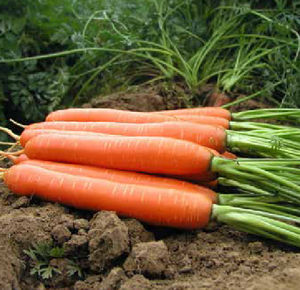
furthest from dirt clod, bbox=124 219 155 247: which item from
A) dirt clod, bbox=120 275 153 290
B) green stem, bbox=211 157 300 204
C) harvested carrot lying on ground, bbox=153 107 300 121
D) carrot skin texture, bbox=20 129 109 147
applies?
harvested carrot lying on ground, bbox=153 107 300 121

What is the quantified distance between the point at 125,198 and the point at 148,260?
0.38 metres

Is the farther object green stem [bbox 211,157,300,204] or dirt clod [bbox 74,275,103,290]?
green stem [bbox 211,157,300,204]

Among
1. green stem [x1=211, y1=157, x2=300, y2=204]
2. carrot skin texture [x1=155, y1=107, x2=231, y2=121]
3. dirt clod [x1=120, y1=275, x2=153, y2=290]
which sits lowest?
dirt clod [x1=120, y1=275, x2=153, y2=290]

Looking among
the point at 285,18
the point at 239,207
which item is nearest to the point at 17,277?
the point at 239,207

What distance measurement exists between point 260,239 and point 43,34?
7.54 ft

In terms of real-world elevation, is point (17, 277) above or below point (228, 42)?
below

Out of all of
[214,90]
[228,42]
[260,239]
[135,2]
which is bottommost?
[260,239]

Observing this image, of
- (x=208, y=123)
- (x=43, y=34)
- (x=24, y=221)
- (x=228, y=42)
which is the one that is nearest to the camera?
(x=24, y=221)

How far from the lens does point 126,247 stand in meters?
1.60

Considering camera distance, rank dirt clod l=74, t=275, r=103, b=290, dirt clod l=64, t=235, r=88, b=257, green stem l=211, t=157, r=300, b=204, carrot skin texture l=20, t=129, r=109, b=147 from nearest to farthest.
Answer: dirt clod l=74, t=275, r=103, b=290 < dirt clod l=64, t=235, r=88, b=257 < green stem l=211, t=157, r=300, b=204 < carrot skin texture l=20, t=129, r=109, b=147

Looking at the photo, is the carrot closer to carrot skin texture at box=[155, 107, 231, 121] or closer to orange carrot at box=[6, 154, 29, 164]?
carrot skin texture at box=[155, 107, 231, 121]

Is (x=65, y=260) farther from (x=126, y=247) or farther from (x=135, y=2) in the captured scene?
(x=135, y=2)

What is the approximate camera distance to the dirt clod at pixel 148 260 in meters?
1.50

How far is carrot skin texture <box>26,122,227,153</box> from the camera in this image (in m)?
2.02
